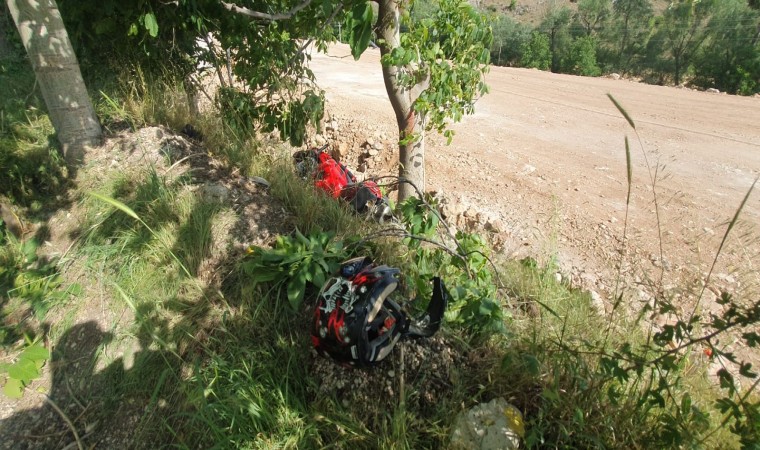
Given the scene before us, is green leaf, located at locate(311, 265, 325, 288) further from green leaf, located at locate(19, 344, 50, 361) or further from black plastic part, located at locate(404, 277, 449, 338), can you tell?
green leaf, located at locate(19, 344, 50, 361)

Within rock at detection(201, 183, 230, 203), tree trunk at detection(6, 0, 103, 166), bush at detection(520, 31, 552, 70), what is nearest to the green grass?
tree trunk at detection(6, 0, 103, 166)

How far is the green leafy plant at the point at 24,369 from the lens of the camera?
1976mm

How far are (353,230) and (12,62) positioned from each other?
6908 mm

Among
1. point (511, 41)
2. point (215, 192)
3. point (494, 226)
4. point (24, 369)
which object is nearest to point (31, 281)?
point (24, 369)

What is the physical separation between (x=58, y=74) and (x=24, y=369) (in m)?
2.04

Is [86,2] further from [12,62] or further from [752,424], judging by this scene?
[752,424]

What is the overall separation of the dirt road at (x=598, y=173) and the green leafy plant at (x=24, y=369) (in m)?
2.55

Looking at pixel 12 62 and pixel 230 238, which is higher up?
pixel 12 62

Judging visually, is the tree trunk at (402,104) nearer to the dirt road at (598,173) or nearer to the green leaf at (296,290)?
the dirt road at (598,173)

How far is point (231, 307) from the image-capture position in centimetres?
224

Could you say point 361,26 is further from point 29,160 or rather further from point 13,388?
point 29,160

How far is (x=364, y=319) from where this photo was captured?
174cm

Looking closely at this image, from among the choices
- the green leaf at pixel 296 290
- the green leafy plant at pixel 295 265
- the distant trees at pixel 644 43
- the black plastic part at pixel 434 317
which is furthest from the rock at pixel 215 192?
the distant trees at pixel 644 43

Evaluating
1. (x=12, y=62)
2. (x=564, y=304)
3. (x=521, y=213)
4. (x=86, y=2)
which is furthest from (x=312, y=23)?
(x=12, y=62)
